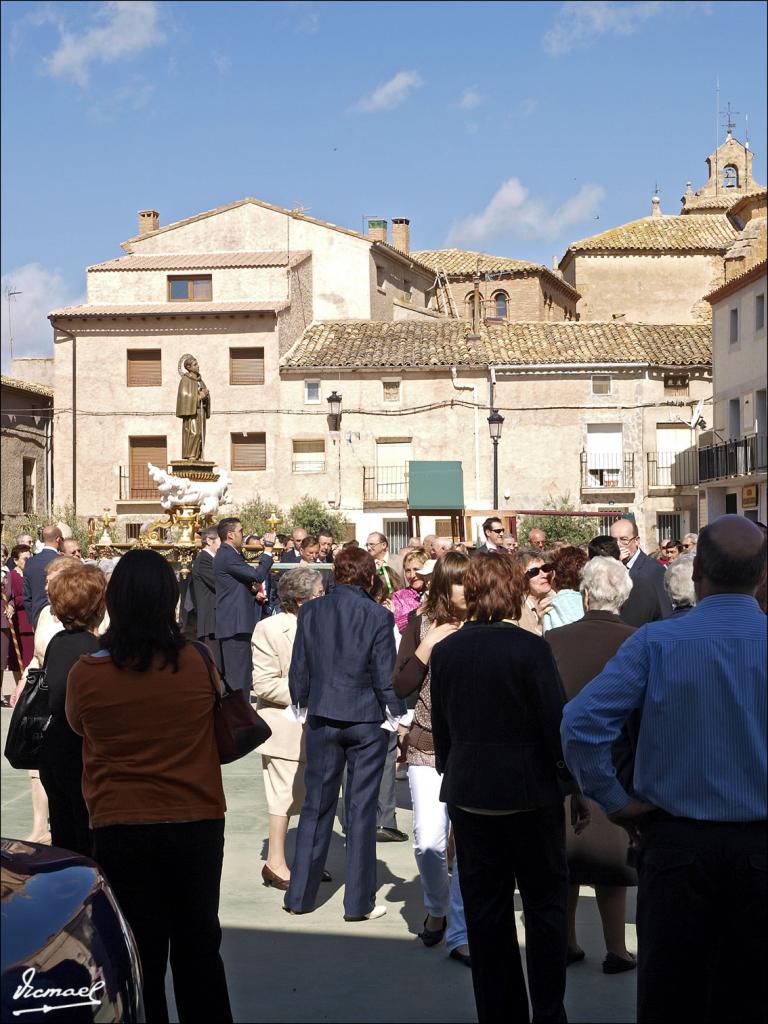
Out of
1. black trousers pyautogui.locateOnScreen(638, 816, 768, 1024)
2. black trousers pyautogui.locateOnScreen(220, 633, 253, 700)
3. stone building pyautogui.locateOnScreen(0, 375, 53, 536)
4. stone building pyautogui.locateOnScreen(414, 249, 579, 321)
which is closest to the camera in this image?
black trousers pyautogui.locateOnScreen(638, 816, 768, 1024)

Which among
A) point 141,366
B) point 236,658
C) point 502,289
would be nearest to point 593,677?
point 236,658

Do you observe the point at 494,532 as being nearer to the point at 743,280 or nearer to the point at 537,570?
the point at 537,570

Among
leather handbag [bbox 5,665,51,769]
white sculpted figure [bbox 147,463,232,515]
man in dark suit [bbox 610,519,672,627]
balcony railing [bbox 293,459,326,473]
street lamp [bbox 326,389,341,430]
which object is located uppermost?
street lamp [bbox 326,389,341,430]

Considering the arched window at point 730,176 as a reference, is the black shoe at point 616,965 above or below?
below

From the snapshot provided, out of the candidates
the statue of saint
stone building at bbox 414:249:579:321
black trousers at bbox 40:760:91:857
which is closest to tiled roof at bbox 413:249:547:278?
stone building at bbox 414:249:579:321

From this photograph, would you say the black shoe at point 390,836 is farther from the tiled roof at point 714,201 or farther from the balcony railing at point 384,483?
the tiled roof at point 714,201

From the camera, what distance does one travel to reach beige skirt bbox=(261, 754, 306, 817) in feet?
23.5

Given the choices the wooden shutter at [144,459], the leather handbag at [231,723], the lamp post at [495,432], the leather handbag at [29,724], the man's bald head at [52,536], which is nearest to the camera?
the leather handbag at [231,723]

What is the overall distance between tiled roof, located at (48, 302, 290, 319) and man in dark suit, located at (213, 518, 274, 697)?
2841cm

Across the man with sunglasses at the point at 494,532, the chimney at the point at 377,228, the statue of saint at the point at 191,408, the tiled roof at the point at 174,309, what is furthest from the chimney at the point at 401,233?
the man with sunglasses at the point at 494,532

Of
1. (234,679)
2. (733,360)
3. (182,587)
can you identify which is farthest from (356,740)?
(733,360)

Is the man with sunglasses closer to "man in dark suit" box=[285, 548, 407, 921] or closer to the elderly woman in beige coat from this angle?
the elderly woman in beige coat

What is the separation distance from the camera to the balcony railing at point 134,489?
40.6m

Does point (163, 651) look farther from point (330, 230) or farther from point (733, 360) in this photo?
point (330, 230)
